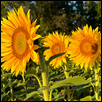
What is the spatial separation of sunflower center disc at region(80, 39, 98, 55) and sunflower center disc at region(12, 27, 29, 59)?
0.99m

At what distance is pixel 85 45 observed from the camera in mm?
1895

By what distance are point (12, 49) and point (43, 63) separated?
41cm

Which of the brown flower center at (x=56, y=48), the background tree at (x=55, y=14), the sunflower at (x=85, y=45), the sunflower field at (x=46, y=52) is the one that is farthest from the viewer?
the background tree at (x=55, y=14)

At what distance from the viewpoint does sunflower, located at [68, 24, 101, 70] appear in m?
1.78

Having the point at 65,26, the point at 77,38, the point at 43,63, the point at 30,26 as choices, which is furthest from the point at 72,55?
the point at 65,26

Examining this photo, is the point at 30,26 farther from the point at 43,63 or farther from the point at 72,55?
the point at 72,55

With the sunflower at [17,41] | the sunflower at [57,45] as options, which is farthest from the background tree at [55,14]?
the sunflower at [17,41]

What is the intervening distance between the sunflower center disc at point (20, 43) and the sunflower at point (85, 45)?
83 centimetres

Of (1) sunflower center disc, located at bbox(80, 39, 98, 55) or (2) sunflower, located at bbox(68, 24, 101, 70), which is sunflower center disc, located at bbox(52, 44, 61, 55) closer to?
(2) sunflower, located at bbox(68, 24, 101, 70)

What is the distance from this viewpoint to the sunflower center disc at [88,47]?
181cm

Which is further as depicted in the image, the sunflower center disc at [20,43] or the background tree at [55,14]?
the background tree at [55,14]

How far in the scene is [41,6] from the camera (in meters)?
18.9

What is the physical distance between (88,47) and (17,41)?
108cm

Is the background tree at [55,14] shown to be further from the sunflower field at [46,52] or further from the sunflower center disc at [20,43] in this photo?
the sunflower center disc at [20,43]
